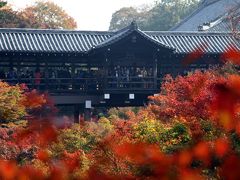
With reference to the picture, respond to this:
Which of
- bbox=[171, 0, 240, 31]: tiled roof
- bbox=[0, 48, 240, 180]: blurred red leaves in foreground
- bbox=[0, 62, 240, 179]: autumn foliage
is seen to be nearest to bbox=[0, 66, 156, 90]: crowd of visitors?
bbox=[0, 62, 240, 179]: autumn foliage

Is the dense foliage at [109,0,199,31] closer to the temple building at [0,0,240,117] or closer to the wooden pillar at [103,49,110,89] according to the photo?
the temple building at [0,0,240,117]

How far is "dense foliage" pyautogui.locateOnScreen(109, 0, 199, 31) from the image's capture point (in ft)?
176

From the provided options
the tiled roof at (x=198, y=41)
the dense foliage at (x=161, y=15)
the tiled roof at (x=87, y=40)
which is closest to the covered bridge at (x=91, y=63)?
the tiled roof at (x=87, y=40)

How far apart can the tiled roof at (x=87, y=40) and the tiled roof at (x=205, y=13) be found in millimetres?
12237

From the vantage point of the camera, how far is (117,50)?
22.7 m

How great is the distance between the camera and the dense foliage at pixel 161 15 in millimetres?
53594

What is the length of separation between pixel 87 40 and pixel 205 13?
796 inches

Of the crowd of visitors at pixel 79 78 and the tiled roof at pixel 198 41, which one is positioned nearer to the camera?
the crowd of visitors at pixel 79 78

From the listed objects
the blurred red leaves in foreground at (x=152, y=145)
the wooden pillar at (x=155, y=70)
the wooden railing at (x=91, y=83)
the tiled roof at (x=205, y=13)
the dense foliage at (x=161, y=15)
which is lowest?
the blurred red leaves in foreground at (x=152, y=145)

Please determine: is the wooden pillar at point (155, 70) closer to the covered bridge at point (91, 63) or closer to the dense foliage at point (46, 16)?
the covered bridge at point (91, 63)

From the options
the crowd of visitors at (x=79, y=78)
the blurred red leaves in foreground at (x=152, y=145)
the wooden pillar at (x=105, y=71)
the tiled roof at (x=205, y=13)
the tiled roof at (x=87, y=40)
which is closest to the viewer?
the blurred red leaves in foreground at (x=152, y=145)

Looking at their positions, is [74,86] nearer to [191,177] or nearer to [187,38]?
[187,38]

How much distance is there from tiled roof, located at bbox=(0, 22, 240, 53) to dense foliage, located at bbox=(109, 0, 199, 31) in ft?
91.2

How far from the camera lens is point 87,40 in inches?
933
